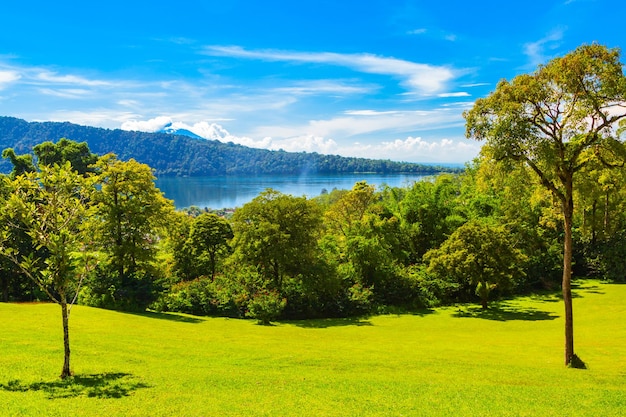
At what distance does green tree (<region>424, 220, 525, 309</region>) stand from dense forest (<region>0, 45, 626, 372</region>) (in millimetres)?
103

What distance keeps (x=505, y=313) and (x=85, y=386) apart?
26743 millimetres

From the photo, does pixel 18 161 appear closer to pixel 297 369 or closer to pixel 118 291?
pixel 118 291

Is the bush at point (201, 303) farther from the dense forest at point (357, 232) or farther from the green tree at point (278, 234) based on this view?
the green tree at point (278, 234)

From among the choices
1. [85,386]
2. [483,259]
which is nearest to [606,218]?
[483,259]

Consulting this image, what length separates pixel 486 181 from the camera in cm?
1631

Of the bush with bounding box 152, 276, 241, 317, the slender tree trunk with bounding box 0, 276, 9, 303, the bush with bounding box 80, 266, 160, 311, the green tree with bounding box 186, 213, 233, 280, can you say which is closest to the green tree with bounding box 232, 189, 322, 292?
the bush with bounding box 152, 276, 241, 317

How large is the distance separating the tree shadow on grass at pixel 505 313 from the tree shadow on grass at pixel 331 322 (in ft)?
22.2

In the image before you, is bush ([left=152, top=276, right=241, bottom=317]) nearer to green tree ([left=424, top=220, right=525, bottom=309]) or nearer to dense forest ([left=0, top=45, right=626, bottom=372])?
dense forest ([left=0, top=45, right=626, bottom=372])

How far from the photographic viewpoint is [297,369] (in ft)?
47.8

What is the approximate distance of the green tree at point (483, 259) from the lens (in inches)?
1217

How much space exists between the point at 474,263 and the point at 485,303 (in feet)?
10.5

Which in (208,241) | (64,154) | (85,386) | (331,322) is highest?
(64,154)

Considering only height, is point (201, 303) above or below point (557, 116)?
below

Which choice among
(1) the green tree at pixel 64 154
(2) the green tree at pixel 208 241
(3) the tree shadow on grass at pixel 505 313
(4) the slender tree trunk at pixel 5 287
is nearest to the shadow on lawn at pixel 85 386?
(4) the slender tree trunk at pixel 5 287
